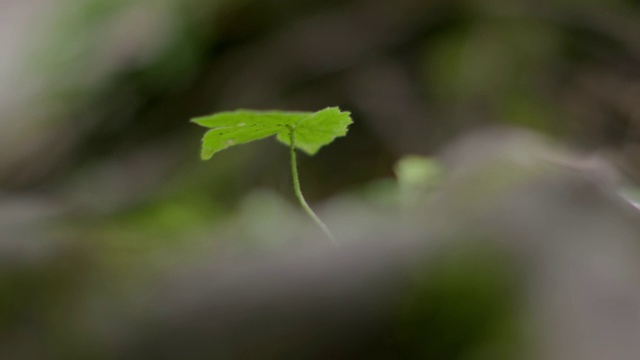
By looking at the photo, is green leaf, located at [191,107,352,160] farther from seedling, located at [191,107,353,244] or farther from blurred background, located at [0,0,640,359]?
blurred background, located at [0,0,640,359]

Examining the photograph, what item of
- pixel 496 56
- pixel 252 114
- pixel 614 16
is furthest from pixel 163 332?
pixel 614 16

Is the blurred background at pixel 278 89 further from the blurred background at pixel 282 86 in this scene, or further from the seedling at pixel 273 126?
the seedling at pixel 273 126

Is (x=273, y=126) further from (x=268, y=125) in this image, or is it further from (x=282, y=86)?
(x=282, y=86)

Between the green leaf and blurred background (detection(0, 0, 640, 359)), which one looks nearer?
the green leaf

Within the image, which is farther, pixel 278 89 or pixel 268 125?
pixel 278 89

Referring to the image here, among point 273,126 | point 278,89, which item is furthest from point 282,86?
point 273,126

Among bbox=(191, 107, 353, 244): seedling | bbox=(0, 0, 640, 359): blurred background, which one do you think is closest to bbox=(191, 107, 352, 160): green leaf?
bbox=(191, 107, 353, 244): seedling
